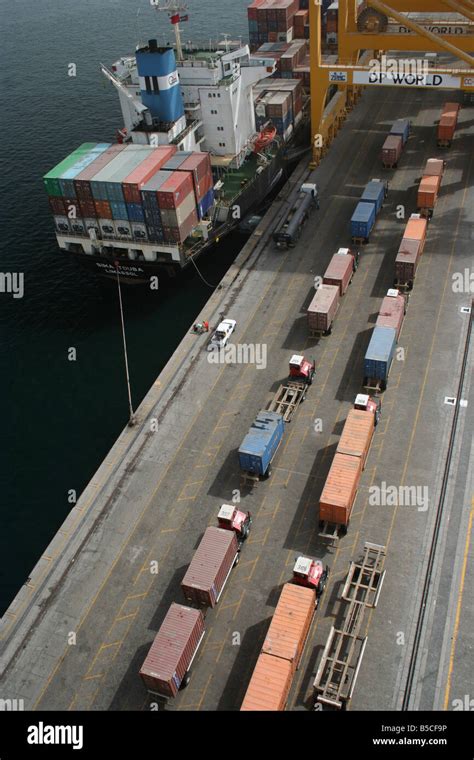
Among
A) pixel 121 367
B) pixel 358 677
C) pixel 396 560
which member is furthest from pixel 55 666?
pixel 121 367

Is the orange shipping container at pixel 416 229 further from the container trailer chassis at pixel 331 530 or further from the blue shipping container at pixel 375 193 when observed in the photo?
the container trailer chassis at pixel 331 530

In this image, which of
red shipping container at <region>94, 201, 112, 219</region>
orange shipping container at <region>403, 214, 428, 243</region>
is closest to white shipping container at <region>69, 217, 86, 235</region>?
red shipping container at <region>94, 201, 112, 219</region>

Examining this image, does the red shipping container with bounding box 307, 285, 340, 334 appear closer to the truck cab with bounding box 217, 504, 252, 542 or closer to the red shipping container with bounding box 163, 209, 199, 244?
the red shipping container with bounding box 163, 209, 199, 244

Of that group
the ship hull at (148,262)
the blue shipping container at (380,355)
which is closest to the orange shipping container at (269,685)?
the blue shipping container at (380,355)

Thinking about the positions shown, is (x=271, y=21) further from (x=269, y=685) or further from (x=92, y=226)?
(x=269, y=685)

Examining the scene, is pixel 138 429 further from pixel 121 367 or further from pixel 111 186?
pixel 111 186
